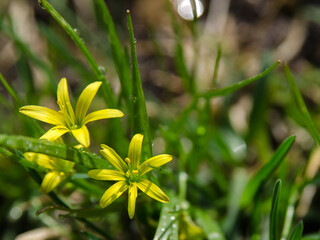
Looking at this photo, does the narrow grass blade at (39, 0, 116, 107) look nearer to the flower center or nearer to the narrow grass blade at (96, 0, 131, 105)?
the narrow grass blade at (96, 0, 131, 105)

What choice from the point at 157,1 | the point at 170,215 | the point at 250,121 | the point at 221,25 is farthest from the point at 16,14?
the point at 170,215

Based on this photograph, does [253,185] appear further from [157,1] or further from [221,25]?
[157,1]

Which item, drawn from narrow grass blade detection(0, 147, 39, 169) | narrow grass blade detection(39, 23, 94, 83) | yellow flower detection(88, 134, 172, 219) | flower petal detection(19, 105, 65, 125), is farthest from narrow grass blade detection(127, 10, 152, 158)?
narrow grass blade detection(39, 23, 94, 83)

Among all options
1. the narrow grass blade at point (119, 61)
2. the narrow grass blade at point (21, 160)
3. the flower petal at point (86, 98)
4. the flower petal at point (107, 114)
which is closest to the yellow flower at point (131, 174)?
the flower petal at point (107, 114)

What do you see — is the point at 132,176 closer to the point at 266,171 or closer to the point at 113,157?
the point at 113,157

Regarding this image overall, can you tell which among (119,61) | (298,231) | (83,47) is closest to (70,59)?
(119,61)

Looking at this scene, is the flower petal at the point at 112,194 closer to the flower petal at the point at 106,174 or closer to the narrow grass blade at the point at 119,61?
the flower petal at the point at 106,174
